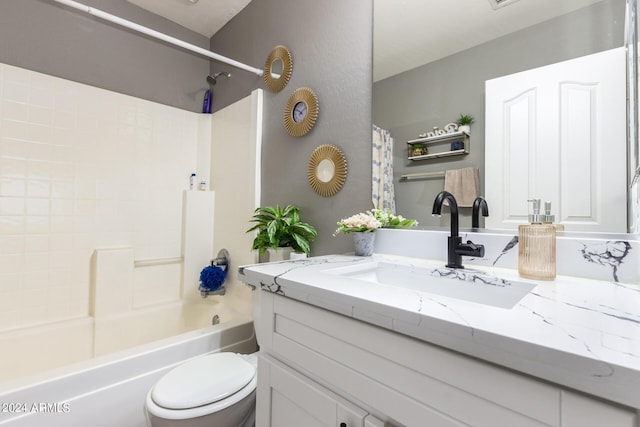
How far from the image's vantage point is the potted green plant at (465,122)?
1068 millimetres

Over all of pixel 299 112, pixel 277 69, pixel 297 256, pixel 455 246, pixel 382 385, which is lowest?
pixel 382 385

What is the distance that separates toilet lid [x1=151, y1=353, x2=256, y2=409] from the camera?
37.4 inches

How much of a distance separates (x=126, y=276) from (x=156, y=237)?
0.33 metres

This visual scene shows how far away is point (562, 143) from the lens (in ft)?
2.89

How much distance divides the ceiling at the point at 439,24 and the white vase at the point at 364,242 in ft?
2.36

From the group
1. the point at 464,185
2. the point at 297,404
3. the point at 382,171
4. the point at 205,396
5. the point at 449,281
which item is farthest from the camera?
the point at 382,171

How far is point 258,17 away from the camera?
80.4 inches

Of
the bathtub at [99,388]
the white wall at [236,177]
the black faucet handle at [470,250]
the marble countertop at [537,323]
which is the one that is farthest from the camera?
the white wall at [236,177]

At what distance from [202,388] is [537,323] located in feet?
3.31

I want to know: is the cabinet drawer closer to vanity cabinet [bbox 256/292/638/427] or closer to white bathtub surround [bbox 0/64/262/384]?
vanity cabinet [bbox 256/292/638/427]

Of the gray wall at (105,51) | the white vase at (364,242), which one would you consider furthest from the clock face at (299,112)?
the gray wall at (105,51)

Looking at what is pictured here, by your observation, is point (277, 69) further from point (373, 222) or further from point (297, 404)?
point (297, 404)

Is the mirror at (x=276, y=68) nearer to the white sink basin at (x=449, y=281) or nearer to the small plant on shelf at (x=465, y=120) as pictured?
the small plant on shelf at (x=465, y=120)

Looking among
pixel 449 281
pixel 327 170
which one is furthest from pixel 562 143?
pixel 327 170
